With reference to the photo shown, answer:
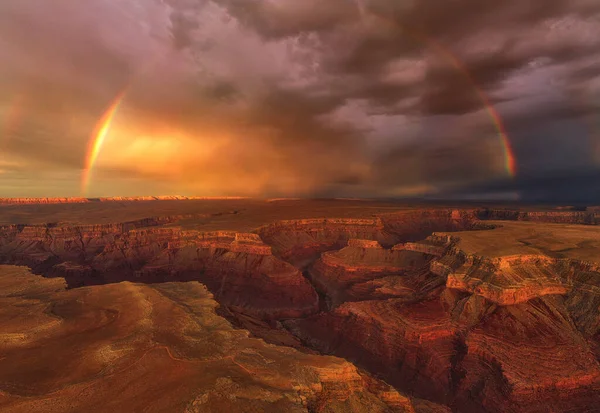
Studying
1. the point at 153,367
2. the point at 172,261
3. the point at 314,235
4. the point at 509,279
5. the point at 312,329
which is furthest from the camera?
the point at 314,235

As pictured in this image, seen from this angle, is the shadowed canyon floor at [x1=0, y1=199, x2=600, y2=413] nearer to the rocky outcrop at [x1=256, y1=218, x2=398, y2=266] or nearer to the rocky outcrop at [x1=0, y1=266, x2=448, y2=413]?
the rocky outcrop at [x1=0, y1=266, x2=448, y2=413]

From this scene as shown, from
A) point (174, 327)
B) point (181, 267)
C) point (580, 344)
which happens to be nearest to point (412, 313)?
point (580, 344)

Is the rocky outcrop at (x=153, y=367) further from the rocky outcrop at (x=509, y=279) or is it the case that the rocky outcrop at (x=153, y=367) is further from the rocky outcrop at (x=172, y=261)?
the rocky outcrop at (x=172, y=261)

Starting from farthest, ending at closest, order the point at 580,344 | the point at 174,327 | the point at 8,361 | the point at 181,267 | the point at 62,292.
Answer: the point at 181,267 < the point at 580,344 < the point at 62,292 < the point at 174,327 < the point at 8,361

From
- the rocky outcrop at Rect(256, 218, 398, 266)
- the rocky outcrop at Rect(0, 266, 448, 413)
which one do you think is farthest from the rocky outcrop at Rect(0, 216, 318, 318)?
the rocky outcrop at Rect(0, 266, 448, 413)

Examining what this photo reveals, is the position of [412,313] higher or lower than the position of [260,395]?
lower

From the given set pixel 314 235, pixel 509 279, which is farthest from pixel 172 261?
pixel 509 279

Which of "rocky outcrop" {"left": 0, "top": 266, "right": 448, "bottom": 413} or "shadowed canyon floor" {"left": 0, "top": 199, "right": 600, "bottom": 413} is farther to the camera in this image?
"shadowed canyon floor" {"left": 0, "top": 199, "right": 600, "bottom": 413}

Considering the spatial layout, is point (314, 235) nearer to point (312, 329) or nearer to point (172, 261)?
point (172, 261)

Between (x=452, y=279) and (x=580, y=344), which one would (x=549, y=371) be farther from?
(x=452, y=279)
